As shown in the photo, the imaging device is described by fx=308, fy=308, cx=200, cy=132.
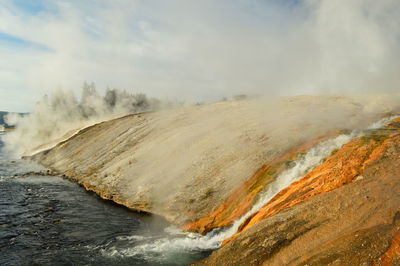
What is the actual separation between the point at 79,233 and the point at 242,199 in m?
8.94

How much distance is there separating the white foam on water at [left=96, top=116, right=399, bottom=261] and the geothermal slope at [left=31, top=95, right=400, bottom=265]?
0.09 metres

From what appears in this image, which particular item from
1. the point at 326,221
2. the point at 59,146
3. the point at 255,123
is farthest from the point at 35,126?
the point at 326,221

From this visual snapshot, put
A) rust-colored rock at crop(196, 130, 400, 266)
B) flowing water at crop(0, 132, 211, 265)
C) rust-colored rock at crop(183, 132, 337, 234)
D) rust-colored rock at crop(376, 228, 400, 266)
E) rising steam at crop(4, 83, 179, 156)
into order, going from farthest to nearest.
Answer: rising steam at crop(4, 83, 179, 156)
rust-colored rock at crop(183, 132, 337, 234)
flowing water at crop(0, 132, 211, 265)
rust-colored rock at crop(196, 130, 400, 266)
rust-colored rock at crop(376, 228, 400, 266)

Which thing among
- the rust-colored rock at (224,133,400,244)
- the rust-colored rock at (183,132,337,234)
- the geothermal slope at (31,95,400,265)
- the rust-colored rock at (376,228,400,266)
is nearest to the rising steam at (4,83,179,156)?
the geothermal slope at (31,95,400,265)

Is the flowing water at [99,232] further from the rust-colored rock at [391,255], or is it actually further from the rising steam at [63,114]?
the rising steam at [63,114]

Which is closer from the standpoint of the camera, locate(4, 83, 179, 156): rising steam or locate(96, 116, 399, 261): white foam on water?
locate(96, 116, 399, 261): white foam on water

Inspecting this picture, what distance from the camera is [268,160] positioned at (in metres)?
19.6

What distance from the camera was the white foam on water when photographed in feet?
47.2

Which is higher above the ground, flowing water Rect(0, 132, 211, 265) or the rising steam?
the rising steam

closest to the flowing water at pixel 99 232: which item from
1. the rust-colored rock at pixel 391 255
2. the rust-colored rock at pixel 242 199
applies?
the rust-colored rock at pixel 242 199

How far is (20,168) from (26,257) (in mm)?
26104

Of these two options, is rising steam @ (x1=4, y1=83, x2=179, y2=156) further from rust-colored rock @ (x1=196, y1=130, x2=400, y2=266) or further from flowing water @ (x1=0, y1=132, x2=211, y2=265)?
rust-colored rock @ (x1=196, y1=130, x2=400, y2=266)

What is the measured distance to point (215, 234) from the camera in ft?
51.7

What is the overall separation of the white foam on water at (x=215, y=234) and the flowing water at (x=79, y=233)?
48 millimetres
